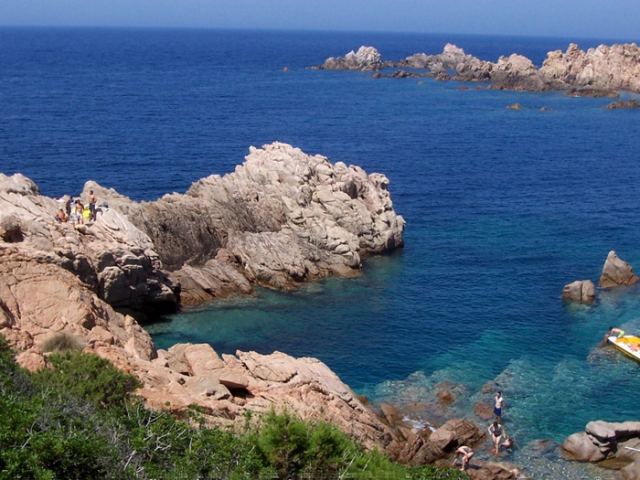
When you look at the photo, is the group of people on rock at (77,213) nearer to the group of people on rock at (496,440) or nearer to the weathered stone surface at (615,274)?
the group of people on rock at (496,440)

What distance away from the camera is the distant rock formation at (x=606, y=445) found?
32.1m

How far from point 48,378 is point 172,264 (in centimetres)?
2794

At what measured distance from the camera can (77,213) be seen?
1734 inches

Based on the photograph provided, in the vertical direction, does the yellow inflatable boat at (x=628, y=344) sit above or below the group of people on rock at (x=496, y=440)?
above

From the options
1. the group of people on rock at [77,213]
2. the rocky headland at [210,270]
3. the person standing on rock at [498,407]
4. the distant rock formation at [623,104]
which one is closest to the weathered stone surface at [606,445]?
the person standing on rock at [498,407]

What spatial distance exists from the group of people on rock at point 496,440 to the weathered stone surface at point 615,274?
19478 mm

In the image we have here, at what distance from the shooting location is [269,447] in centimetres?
2195

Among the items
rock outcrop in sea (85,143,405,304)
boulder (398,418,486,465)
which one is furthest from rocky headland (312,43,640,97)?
boulder (398,418,486,465)

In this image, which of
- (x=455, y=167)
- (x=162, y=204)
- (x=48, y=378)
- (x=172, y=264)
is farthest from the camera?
(x=455, y=167)

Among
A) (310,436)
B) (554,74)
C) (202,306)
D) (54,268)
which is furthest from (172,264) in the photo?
(554,74)

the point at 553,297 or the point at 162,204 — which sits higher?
the point at 162,204

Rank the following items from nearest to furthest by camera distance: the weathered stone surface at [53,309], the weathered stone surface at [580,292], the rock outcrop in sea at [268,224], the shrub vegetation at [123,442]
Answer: the shrub vegetation at [123,442]
the weathered stone surface at [53,309]
the weathered stone surface at [580,292]
the rock outcrop in sea at [268,224]

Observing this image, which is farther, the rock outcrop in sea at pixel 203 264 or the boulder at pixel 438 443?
the boulder at pixel 438 443

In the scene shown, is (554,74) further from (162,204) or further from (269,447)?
(269,447)
